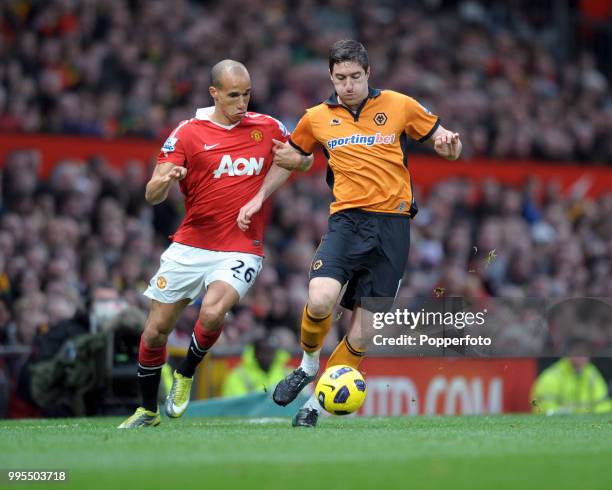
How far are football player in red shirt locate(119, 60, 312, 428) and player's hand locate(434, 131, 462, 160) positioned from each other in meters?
1.09

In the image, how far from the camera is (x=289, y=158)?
9680 mm

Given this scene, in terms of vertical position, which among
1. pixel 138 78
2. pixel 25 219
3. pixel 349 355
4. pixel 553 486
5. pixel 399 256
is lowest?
pixel 553 486

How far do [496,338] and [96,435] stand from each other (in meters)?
4.28

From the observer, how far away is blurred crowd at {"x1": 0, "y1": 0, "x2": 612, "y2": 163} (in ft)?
54.9

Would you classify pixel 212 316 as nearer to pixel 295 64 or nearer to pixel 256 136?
pixel 256 136

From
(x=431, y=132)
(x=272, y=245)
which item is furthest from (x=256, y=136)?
(x=272, y=245)

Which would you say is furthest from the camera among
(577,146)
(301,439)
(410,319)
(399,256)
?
(577,146)

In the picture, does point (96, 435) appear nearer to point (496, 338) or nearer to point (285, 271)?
point (496, 338)

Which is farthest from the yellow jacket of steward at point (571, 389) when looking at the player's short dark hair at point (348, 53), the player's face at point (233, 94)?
the player's short dark hair at point (348, 53)

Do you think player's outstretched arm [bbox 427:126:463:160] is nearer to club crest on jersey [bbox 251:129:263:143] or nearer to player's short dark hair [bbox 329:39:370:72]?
player's short dark hair [bbox 329:39:370:72]

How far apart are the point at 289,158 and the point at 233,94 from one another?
2.01ft

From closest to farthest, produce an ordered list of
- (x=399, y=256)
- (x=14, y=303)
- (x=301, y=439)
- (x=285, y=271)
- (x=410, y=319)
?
(x=301, y=439) → (x=399, y=256) → (x=410, y=319) → (x=14, y=303) → (x=285, y=271)

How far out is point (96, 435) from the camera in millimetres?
8492

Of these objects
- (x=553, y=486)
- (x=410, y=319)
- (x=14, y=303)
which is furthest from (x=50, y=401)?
(x=553, y=486)
